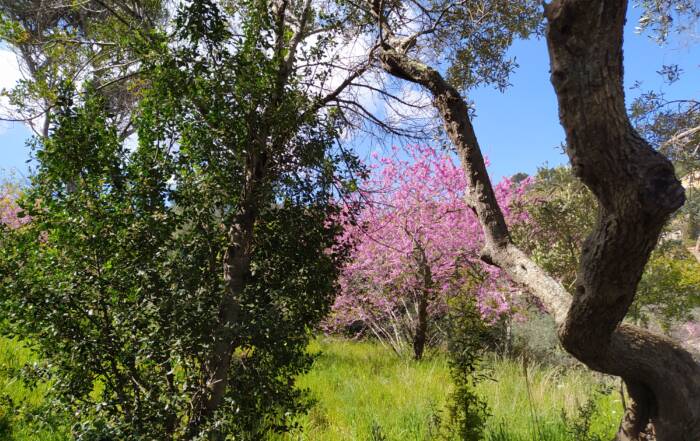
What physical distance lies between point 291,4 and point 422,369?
5444 millimetres

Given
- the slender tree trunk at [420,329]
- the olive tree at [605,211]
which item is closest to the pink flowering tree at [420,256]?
the slender tree trunk at [420,329]

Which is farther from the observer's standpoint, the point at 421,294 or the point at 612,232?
the point at 421,294

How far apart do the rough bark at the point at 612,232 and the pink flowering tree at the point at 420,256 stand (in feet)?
16.8

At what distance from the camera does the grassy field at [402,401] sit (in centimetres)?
408

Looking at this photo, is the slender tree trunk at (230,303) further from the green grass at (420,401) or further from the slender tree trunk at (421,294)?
the slender tree trunk at (421,294)

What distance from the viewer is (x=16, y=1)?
8.11m

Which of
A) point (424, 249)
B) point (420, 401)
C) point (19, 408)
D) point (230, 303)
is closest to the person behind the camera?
point (230, 303)

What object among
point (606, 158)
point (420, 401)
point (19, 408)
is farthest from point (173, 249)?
point (420, 401)

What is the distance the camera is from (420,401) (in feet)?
17.0

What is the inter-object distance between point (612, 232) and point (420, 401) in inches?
154

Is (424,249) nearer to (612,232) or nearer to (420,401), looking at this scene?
(420,401)

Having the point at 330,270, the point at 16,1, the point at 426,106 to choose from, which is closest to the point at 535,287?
the point at 330,270

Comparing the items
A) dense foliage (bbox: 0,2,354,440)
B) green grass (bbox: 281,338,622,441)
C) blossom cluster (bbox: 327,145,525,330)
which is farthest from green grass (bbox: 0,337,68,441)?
blossom cluster (bbox: 327,145,525,330)

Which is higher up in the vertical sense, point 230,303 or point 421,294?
point 421,294
